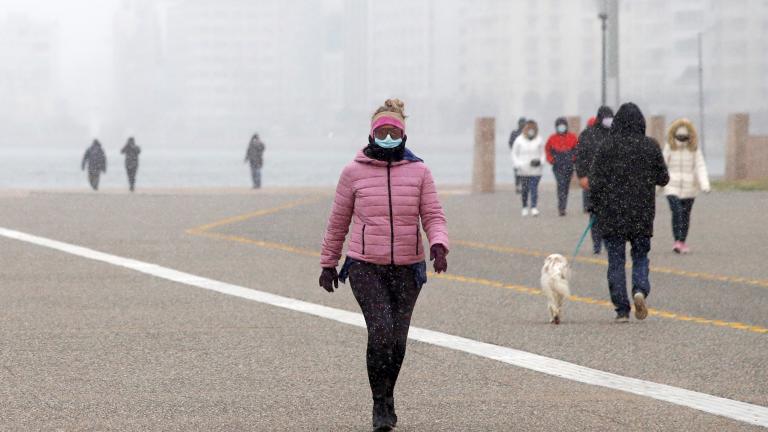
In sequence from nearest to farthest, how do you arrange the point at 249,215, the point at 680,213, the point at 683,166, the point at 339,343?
1. the point at 339,343
2. the point at 683,166
3. the point at 680,213
4. the point at 249,215

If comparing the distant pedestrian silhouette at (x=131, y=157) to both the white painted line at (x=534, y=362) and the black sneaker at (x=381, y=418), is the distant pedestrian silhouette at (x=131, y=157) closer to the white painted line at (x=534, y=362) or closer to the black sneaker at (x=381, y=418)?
the white painted line at (x=534, y=362)

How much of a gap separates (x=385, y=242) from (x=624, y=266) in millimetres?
4600

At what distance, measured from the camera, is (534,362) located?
29.5ft

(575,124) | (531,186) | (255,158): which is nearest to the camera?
(531,186)

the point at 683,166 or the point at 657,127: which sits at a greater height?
the point at 657,127

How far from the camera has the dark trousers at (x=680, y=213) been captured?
16734 mm

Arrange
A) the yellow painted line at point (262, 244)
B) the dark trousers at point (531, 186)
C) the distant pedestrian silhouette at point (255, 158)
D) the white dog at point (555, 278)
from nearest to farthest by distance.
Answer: the white dog at point (555, 278) → the yellow painted line at point (262, 244) → the dark trousers at point (531, 186) → the distant pedestrian silhouette at point (255, 158)

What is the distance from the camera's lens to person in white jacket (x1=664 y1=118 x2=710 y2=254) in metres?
16.0

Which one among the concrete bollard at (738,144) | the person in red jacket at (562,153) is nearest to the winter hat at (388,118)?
the person in red jacket at (562,153)

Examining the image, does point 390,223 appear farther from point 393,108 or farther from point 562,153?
point 562,153

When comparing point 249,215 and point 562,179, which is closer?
point 562,179

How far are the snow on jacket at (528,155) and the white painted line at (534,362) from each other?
10552 millimetres

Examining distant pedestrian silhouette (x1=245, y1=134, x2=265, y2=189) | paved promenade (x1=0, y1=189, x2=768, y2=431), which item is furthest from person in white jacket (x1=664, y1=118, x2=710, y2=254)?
distant pedestrian silhouette (x1=245, y1=134, x2=265, y2=189)

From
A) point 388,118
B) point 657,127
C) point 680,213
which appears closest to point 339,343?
point 388,118
